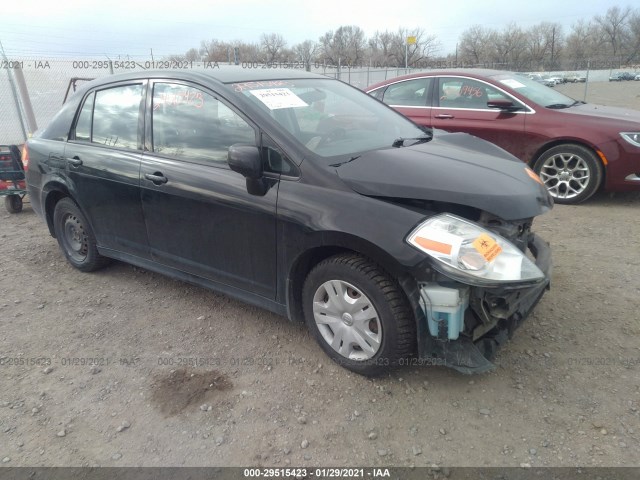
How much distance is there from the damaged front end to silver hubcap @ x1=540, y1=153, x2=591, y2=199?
3.66 metres

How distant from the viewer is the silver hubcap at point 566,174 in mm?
5531

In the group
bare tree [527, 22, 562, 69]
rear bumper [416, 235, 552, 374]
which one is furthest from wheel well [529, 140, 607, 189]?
bare tree [527, 22, 562, 69]

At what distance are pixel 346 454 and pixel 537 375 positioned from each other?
3.95 ft

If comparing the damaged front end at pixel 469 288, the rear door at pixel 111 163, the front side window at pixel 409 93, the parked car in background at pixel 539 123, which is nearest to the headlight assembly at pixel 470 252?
the damaged front end at pixel 469 288

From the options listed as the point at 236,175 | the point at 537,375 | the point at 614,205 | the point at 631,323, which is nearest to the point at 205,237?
the point at 236,175

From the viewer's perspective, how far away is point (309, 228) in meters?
2.58

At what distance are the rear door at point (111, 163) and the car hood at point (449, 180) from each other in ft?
5.68

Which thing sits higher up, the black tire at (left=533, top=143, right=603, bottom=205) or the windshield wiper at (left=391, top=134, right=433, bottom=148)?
the windshield wiper at (left=391, top=134, right=433, bottom=148)

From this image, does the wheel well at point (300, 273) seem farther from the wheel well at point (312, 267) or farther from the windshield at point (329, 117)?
the windshield at point (329, 117)

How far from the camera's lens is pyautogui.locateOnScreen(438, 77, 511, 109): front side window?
20.2ft

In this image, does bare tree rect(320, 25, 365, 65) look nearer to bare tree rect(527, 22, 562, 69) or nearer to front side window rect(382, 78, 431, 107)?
bare tree rect(527, 22, 562, 69)

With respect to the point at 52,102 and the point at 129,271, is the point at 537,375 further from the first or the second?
the point at 52,102

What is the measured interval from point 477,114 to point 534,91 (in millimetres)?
825

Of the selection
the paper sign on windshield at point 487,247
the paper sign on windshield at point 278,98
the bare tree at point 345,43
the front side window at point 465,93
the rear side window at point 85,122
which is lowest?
the paper sign on windshield at point 487,247
